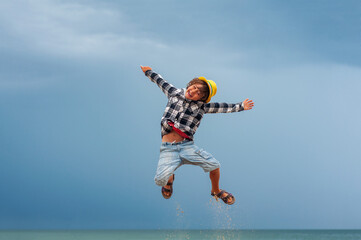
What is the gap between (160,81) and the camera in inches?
304

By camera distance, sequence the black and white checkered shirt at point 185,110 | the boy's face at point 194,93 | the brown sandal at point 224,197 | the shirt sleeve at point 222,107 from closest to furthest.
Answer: the boy's face at point 194,93
the black and white checkered shirt at point 185,110
the shirt sleeve at point 222,107
the brown sandal at point 224,197

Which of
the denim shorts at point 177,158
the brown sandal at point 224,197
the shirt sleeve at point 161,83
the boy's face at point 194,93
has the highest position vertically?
the shirt sleeve at point 161,83

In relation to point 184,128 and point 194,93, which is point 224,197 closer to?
point 184,128

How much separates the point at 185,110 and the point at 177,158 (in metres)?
0.68

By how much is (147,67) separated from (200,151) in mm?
1643

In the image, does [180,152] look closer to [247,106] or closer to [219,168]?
[219,168]

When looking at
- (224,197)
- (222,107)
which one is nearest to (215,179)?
(224,197)

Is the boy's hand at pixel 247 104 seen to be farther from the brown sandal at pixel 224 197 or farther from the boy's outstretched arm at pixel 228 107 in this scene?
the brown sandal at pixel 224 197

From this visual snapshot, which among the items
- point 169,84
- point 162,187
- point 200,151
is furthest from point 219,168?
point 169,84

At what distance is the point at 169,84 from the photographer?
7625 mm

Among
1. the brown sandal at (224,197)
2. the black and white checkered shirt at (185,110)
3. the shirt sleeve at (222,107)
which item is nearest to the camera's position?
the black and white checkered shirt at (185,110)

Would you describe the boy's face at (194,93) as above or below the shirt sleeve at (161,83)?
below

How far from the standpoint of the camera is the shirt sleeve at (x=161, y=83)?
7.51 m

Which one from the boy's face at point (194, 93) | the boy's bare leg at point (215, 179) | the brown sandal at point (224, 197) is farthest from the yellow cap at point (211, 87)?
the brown sandal at point (224, 197)
